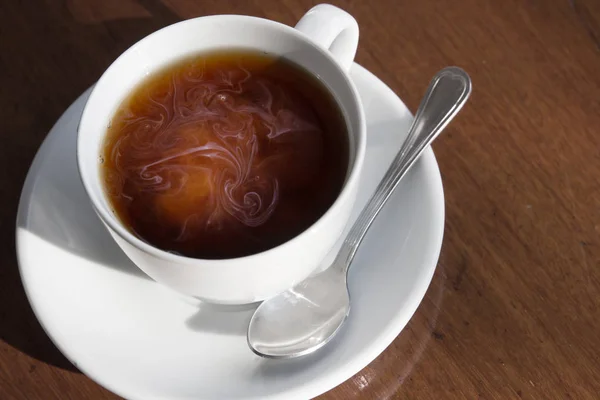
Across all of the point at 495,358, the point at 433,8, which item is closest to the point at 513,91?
the point at 433,8

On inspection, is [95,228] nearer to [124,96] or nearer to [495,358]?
[124,96]

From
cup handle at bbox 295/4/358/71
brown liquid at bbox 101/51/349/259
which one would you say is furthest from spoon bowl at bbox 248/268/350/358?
cup handle at bbox 295/4/358/71

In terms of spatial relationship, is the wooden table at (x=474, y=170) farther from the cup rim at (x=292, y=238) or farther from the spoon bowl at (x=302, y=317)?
the cup rim at (x=292, y=238)

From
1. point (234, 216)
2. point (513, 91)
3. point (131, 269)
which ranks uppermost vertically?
point (513, 91)

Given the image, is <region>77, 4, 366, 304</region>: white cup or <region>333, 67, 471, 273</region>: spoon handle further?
<region>333, 67, 471, 273</region>: spoon handle

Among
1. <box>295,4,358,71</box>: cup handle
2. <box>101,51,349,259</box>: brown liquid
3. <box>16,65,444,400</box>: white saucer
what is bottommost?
<box>16,65,444,400</box>: white saucer

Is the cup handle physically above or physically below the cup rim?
above

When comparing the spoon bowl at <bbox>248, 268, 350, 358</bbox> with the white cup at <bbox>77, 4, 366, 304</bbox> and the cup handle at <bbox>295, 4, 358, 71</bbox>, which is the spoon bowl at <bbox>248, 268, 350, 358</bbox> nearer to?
the white cup at <bbox>77, 4, 366, 304</bbox>
